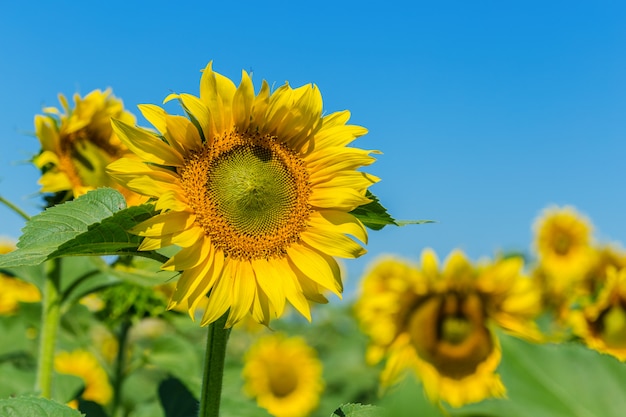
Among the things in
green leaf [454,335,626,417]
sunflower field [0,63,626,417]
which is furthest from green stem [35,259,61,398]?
green leaf [454,335,626,417]

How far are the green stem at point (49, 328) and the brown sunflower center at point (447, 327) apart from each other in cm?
260

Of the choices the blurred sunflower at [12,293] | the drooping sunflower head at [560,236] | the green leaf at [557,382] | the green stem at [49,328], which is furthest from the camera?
the drooping sunflower head at [560,236]

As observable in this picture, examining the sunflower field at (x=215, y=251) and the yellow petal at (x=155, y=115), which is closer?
the sunflower field at (x=215, y=251)

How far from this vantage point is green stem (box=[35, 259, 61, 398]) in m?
2.46

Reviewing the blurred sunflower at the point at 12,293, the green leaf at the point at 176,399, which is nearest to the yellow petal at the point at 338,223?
the green leaf at the point at 176,399

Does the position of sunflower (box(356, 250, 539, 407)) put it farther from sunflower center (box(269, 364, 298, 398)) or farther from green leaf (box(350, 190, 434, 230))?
green leaf (box(350, 190, 434, 230))

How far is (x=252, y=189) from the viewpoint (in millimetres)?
1750

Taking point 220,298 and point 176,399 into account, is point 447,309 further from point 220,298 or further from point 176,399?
point 220,298

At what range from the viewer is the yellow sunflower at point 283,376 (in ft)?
21.2

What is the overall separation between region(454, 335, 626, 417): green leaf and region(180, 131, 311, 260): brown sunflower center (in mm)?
1127

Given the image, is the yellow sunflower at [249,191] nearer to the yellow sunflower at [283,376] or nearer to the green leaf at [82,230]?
the green leaf at [82,230]

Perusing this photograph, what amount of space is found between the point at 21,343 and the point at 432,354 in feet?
8.04

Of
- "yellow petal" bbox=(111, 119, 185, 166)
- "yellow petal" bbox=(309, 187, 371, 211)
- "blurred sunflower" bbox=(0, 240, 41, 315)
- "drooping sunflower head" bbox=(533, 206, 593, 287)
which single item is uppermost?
"drooping sunflower head" bbox=(533, 206, 593, 287)

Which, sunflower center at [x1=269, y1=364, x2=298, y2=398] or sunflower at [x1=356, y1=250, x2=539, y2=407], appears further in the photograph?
sunflower center at [x1=269, y1=364, x2=298, y2=398]
